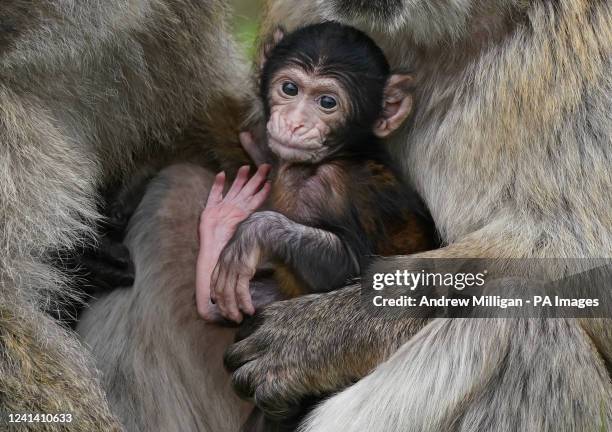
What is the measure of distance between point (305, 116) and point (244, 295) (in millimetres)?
828

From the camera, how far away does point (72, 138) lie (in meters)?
5.67

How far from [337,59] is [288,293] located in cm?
105

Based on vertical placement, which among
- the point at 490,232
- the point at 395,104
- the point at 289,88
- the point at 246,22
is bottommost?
the point at 490,232

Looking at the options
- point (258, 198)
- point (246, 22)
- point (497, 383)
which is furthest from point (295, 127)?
point (246, 22)

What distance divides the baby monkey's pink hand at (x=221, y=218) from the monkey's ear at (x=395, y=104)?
0.67 metres

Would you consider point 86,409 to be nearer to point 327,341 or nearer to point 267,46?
point 327,341

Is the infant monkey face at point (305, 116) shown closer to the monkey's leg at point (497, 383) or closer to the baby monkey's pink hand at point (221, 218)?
the baby monkey's pink hand at point (221, 218)

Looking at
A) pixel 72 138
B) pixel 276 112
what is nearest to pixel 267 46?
pixel 276 112

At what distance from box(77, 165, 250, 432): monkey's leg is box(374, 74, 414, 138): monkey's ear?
3.71 feet

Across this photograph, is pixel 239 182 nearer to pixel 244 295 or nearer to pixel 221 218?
pixel 221 218

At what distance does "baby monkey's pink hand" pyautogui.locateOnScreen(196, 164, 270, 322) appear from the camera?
5.73 metres

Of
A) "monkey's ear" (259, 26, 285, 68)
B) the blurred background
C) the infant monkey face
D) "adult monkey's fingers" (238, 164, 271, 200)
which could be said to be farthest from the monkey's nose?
the blurred background

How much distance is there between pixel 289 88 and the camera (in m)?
5.55

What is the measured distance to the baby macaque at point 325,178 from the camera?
5410 millimetres
